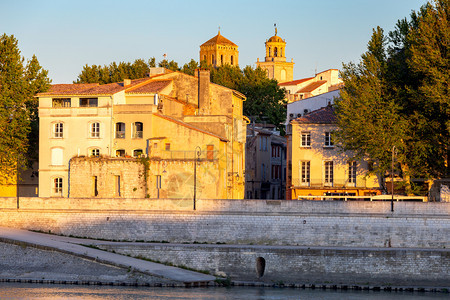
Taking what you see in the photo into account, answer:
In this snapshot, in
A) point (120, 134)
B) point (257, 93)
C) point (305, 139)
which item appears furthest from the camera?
point (257, 93)

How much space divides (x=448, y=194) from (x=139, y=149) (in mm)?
18993

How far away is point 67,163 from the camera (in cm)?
5462

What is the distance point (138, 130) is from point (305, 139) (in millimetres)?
10673

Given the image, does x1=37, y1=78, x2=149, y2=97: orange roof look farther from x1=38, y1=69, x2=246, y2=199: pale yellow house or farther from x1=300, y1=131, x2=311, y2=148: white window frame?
x1=300, y1=131, x2=311, y2=148: white window frame

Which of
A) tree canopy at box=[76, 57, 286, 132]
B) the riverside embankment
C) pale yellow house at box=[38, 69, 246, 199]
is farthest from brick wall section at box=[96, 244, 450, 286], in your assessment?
tree canopy at box=[76, 57, 286, 132]

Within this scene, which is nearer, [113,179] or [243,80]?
[113,179]

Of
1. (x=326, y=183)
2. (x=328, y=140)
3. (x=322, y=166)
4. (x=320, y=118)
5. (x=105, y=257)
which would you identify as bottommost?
(x=105, y=257)

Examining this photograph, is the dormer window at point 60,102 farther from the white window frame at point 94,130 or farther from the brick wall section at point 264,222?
the brick wall section at point 264,222

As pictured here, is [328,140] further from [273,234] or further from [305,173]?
[273,234]

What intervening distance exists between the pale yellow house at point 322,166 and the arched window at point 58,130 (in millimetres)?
14573

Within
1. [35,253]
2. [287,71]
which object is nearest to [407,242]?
[35,253]

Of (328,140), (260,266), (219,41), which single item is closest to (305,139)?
(328,140)

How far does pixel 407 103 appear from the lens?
171 feet

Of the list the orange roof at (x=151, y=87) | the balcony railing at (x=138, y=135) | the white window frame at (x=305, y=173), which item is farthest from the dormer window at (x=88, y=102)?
the white window frame at (x=305, y=173)
